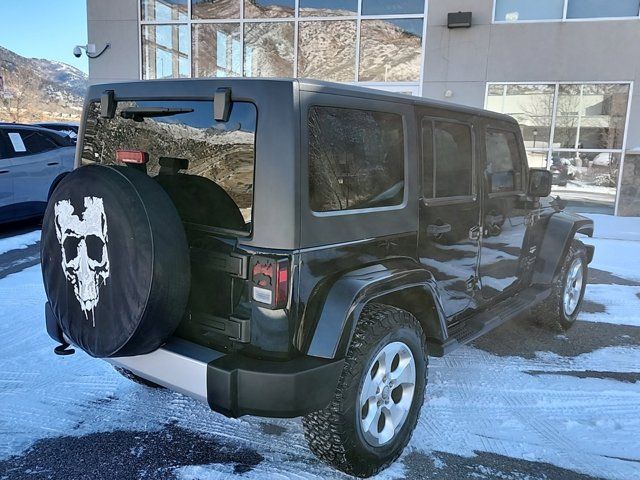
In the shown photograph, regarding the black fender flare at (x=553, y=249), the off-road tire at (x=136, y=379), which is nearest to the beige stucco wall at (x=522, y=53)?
the black fender flare at (x=553, y=249)

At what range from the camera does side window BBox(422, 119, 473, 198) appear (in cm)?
299

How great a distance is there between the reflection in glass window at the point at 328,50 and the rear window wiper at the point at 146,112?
9419 mm

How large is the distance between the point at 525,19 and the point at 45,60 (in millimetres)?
89997

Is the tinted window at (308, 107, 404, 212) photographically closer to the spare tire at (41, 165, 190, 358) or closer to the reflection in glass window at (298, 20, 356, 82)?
the spare tire at (41, 165, 190, 358)

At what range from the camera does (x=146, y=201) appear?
88.2 inches

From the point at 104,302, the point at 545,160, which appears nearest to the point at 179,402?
the point at 104,302

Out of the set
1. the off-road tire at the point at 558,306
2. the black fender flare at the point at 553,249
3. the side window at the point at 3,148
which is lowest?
the off-road tire at the point at 558,306

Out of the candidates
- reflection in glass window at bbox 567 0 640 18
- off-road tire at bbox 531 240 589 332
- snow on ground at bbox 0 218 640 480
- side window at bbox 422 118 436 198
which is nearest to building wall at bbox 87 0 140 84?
reflection in glass window at bbox 567 0 640 18

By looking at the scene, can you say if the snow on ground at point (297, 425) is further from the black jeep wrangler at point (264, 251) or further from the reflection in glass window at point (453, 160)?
the reflection in glass window at point (453, 160)

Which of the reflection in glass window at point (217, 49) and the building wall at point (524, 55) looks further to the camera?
the reflection in glass window at point (217, 49)

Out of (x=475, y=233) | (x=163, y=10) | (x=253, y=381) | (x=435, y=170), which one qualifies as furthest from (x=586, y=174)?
(x=253, y=381)

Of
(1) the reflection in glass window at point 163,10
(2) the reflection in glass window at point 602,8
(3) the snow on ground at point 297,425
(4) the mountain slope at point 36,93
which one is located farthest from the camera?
(4) the mountain slope at point 36,93

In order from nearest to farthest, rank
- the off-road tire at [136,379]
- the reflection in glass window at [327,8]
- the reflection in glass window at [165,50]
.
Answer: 1. the off-road tire at [136,379]
2. the reflection in glass window at [327,8]
3. the reflection in glass window at [165,50]

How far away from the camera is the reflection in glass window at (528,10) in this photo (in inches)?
416
